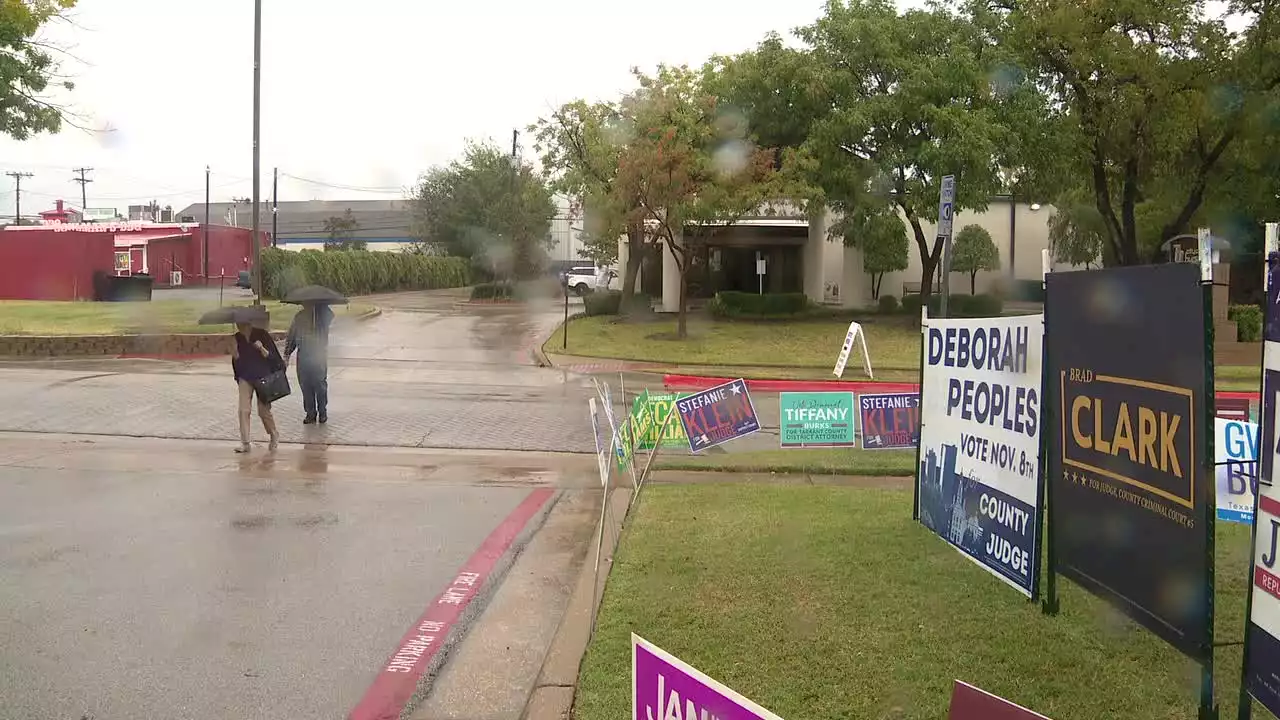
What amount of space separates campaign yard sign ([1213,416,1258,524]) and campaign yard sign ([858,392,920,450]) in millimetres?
3733

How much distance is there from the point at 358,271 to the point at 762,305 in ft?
70.1

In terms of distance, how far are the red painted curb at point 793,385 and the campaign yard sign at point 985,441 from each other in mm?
11986

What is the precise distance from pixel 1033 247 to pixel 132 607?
129ft

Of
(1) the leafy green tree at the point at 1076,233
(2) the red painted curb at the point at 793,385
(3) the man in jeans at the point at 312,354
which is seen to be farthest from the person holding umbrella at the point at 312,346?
(1) the leafy green tree at the point at 1076,233

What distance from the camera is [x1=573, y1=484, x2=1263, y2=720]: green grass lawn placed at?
4215 millimetres

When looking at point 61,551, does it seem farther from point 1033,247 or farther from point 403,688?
point 1033,247

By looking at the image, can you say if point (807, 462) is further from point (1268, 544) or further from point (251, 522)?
point (1268, 544)

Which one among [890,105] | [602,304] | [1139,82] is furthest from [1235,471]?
[602,304]

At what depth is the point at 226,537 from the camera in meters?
7.34

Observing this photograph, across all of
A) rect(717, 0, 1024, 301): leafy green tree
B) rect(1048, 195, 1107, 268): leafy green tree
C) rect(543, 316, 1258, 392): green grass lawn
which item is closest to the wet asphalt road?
rect(543, 316, 1258, 392): green grass lawn

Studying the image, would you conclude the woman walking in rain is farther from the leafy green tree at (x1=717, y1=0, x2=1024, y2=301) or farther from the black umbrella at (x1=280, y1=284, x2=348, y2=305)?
the leafy green tree at (x1=717, y1=0, x2=1024, y2=301)

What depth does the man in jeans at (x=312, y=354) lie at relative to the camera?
12594mm

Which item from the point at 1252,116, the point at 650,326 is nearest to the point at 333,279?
the point at 650,326

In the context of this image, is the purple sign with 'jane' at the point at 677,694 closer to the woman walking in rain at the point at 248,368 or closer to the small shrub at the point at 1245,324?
the woman walking in rain at the point at 248,368
